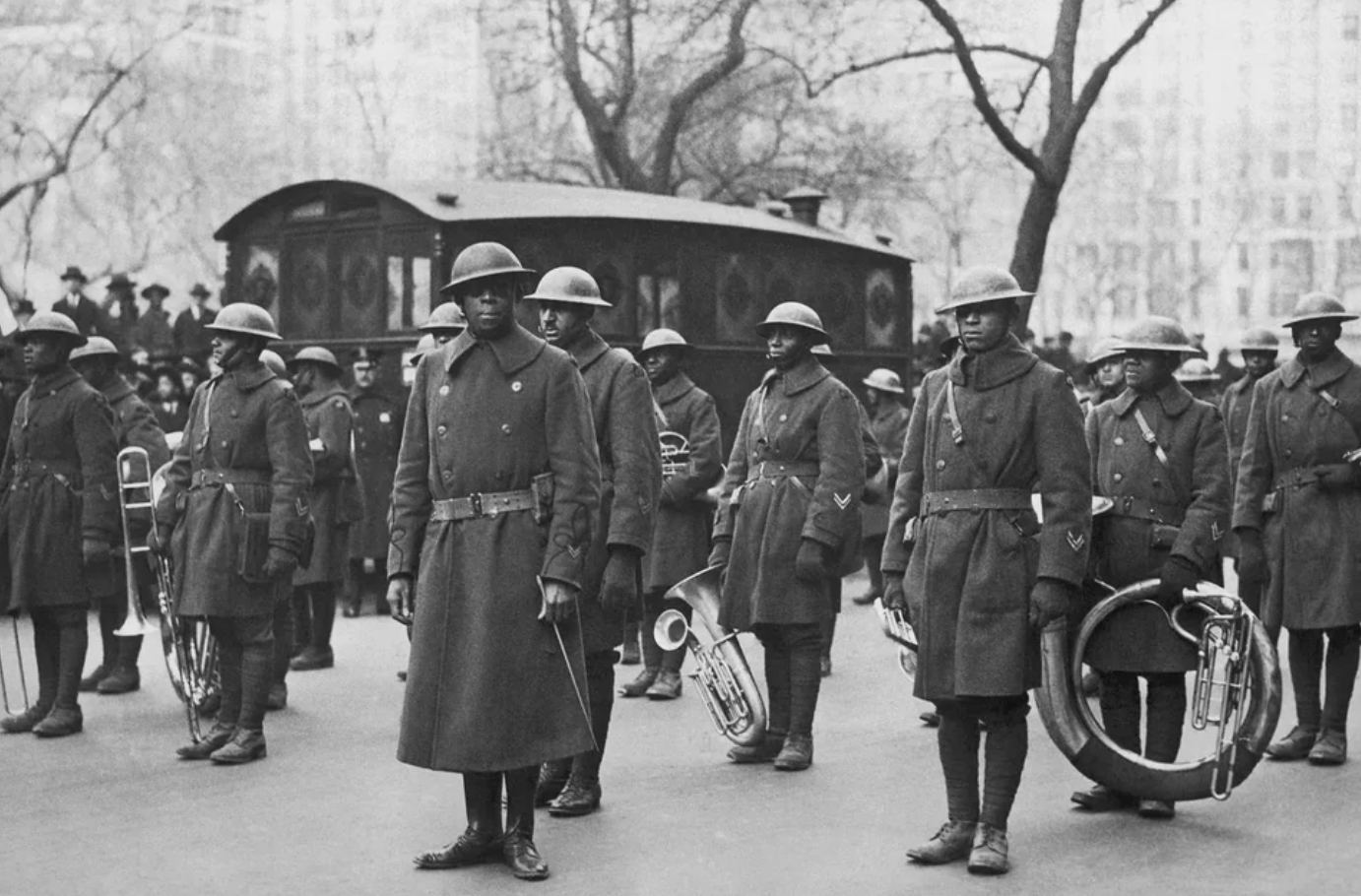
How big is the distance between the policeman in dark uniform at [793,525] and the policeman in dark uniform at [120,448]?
3.92 metres

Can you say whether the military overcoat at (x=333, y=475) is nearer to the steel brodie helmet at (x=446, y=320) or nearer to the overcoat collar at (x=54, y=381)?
the steel brodie helmet at (x=446, y=320)

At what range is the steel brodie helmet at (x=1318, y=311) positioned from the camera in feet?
32.4

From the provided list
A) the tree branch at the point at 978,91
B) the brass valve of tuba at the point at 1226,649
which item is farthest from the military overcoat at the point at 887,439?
the brass valve of tuba at the point at 1226,649

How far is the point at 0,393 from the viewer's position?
54.5 feet

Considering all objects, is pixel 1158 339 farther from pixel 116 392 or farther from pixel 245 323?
pixel 116 392

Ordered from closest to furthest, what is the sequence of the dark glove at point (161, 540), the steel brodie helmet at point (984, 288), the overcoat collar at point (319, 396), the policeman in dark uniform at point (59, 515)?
the steel brodie helmet at point (984, 288), the policeman in dark uniform at point (59, 515), the dark glove at point (161, 540), the overcoat collar at point (319, 396)

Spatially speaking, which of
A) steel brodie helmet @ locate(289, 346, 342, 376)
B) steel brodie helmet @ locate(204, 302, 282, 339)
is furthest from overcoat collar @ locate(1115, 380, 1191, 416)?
steel brodie helmet @ locate(289, 346, 342, 376)

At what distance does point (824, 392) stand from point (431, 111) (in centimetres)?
3551

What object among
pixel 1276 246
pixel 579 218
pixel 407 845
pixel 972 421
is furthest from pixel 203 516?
pixel 1276 246

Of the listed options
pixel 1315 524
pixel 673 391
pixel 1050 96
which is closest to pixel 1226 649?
pixel 1315 524

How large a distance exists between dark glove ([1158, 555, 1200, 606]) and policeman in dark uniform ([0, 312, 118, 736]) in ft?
17.3

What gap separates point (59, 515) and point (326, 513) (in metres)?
2.96

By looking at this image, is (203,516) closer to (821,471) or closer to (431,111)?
(821,471)

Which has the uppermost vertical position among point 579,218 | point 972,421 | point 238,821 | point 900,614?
point 579,218
